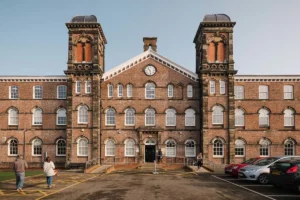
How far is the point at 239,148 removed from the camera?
118 feet

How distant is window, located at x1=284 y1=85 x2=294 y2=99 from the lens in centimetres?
3641

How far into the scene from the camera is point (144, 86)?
1432 inches

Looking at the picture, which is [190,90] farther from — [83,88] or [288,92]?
[83,88]

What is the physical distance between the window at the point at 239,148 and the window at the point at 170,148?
23.2ft

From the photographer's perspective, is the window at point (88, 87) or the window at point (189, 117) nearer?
the window at point (88, 87)

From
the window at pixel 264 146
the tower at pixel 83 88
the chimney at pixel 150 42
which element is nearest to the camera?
the tower at pixel 83 88

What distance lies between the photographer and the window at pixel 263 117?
36.1 metres

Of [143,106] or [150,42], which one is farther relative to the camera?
[150,42]

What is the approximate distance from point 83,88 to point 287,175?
84.2 feet

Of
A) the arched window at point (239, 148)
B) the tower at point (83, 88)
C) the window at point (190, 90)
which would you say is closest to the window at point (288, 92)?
the arched window at point (239, 148)

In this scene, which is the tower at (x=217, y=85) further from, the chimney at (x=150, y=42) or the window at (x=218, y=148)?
the chimney at (x=150, y=42)

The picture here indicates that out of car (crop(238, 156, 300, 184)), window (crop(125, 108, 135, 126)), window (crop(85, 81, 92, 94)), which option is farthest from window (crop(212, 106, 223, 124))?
car (crop(238, 156, 300, 184))

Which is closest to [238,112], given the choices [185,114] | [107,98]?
[185,114]

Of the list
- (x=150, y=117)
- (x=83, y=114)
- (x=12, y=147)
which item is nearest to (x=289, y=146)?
(x=150, y=117)
